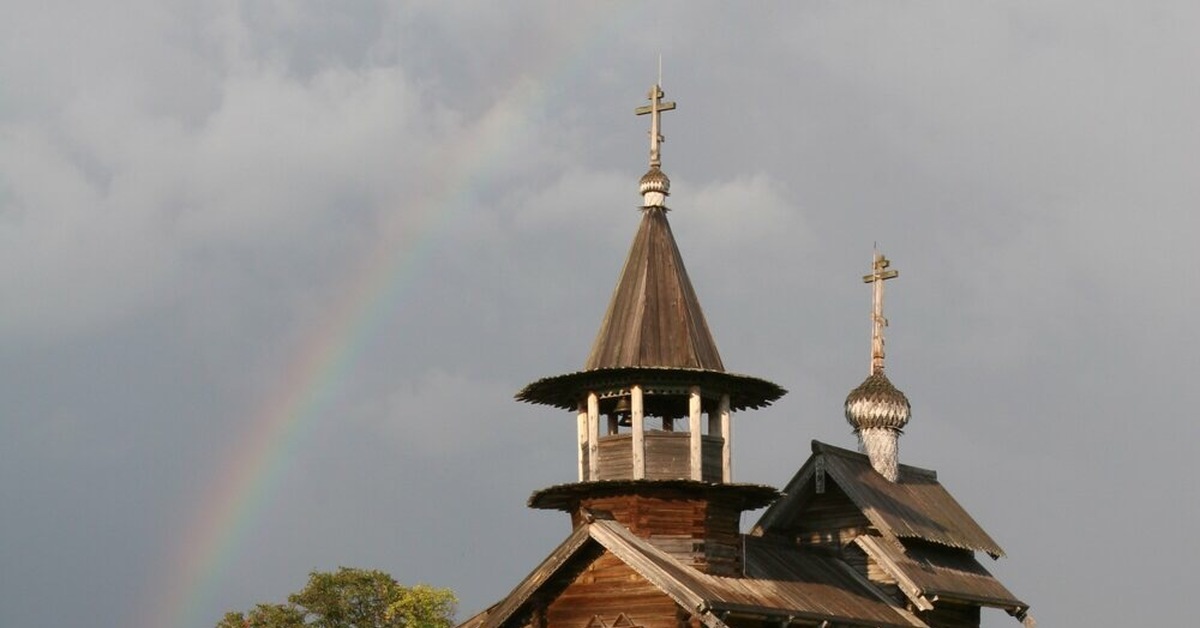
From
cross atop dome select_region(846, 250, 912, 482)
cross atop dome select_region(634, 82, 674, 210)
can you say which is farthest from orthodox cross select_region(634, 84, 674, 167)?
cross atop dome select_region(846, 250, 912, 482)

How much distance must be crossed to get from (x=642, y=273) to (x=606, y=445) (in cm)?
371

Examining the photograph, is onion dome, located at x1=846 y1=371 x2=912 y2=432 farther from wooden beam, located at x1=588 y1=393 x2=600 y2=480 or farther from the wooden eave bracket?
wooden beam, located at x1=588 y1=393 x2=600 y2=480

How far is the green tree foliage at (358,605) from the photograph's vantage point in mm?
61875

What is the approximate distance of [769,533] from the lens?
146 ft

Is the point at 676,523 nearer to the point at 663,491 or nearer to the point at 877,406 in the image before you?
the point at 663,491

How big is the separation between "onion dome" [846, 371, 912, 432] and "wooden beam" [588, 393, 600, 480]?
43.7ft

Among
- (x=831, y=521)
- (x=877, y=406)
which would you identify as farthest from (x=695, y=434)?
(x=877, y=406)

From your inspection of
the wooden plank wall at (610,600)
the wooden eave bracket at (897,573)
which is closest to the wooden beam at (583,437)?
the wooden plank wall at (610,600)

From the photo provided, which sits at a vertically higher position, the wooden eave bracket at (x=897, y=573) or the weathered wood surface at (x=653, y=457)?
the weathered wood surface at (x=653, y=457)

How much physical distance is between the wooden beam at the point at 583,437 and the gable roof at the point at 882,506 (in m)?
7.23

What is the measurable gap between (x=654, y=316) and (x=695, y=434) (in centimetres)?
256

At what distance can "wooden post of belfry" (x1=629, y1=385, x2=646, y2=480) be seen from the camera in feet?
117

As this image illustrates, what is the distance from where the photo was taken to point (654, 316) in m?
37.0

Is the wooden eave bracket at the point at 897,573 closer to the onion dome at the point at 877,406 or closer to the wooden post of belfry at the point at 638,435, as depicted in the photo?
the onion dome at the point at 877,406
